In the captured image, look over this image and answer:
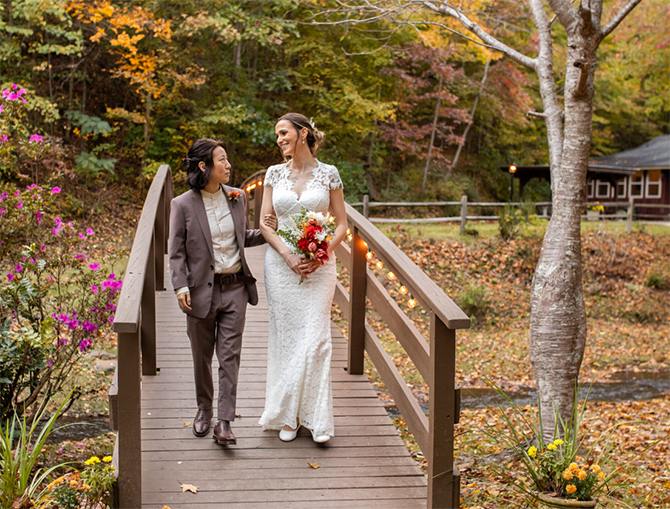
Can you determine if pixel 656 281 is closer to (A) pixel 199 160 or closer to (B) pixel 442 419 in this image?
(B) pixel 442 419

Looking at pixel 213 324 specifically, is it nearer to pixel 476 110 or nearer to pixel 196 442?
pixel 196 442

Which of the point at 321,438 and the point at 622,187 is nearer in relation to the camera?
the point at 321,438

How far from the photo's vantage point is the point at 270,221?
4309 mm

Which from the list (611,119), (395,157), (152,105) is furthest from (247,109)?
(611,119)

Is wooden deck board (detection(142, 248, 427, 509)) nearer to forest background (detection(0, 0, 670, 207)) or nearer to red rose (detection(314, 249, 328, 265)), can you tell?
red rose (detection(314, 249, 328, 265))

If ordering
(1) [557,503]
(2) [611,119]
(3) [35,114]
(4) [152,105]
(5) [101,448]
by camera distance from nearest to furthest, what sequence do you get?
(1) [557,503], (5) [101,448], (3) [35,114], (4) [152,105], (2) [611,119]

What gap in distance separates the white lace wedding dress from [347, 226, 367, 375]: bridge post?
0.78 m

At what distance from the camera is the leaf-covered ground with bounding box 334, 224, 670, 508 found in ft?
20.7

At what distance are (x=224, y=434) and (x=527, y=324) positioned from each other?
11.0 meters

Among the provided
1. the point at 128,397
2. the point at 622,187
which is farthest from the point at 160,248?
the point at 622,187

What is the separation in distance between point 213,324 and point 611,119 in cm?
3050

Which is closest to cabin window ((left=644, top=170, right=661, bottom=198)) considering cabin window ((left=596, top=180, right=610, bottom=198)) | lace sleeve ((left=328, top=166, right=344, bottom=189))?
cabin window ((left=596, top=180, right=610, bottom=198))

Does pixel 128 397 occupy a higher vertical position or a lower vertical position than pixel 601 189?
lower

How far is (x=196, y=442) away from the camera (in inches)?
159
